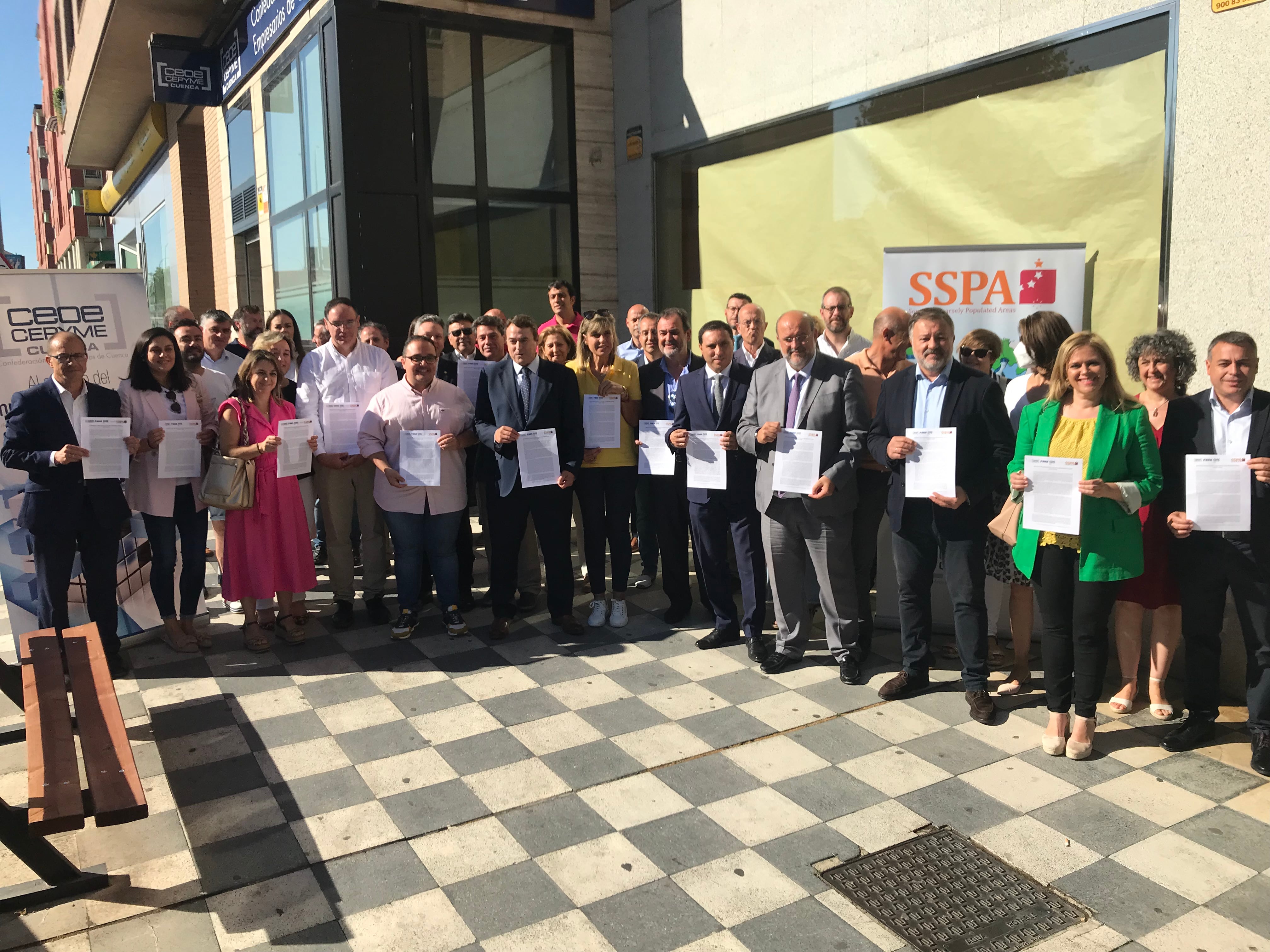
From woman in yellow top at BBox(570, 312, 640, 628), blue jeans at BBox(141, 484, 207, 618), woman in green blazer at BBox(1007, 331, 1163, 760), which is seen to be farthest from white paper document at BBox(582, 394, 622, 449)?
woman in green blazer at BBox(1007, 331, 1163, 760)

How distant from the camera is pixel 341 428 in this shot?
645 cm

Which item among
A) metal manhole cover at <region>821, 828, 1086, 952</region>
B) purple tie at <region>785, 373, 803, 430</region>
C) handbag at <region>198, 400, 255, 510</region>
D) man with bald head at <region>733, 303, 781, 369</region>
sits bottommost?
metal manhole cover at <region>821, 828, 1086, 952</region>

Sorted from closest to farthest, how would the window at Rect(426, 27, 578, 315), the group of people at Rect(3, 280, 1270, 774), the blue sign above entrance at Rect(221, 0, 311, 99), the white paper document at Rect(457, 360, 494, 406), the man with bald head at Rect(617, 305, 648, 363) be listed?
the group of people at Rect(3, 280, 1270, 774)
the white paper document at Rect(457, 360, 494, 406)
the man with bald head at Rect(617, 305, 648, 363)
the window at Rect(426, 27, 578, 315)
the blue sign above entrance at Rect(221, 0, 311, 99)

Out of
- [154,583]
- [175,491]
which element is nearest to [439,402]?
[175,491]

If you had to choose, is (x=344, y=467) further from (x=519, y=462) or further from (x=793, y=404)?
(x=793, y=404)

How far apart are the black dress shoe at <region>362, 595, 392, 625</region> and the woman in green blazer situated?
4.17 metres

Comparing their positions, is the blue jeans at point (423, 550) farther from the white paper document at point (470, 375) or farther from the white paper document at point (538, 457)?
the white paper document at point (470, 375)

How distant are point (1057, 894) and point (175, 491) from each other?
5.23 m

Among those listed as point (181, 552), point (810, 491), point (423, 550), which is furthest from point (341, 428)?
point (810, 491)

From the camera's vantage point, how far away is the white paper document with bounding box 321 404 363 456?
643cm

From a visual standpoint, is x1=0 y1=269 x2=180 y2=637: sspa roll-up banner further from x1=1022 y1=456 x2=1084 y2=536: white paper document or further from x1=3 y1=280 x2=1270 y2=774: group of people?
x1=1022 y1=456 x2=1084 y2=536: white paper document

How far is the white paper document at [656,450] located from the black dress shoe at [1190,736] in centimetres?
310

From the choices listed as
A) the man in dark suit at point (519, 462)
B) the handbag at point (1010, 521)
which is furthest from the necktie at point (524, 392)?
the handbag at point (1010, 521)

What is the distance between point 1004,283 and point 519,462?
10.8ft
